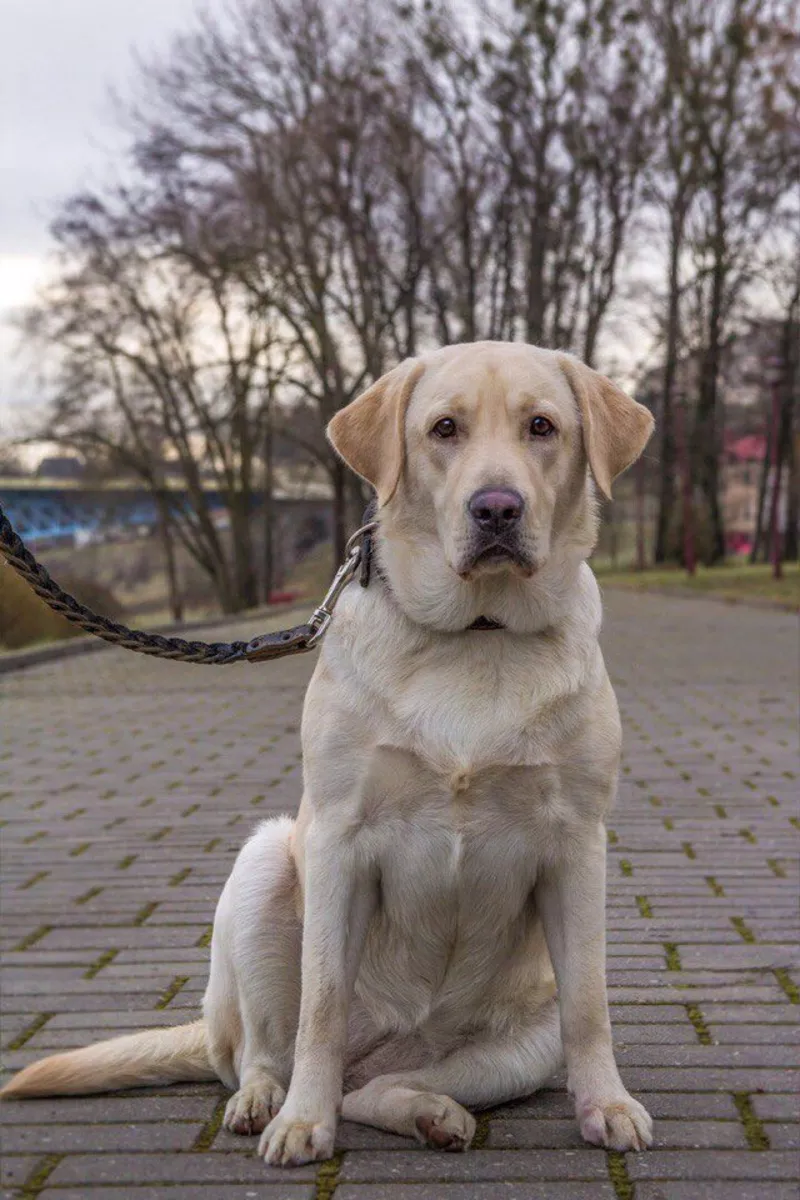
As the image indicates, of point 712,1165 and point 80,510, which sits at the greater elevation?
point 712,1165

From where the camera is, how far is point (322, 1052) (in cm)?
338

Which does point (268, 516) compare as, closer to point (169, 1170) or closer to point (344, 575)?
point (344, 575)

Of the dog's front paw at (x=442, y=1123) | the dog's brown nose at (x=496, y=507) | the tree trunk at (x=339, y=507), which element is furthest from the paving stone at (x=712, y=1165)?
the tree trunk at (x=339, y=507)

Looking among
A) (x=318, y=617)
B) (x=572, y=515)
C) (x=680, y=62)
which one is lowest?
(x=318, y=617)

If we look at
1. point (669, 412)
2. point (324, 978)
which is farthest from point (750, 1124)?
point (669, 412)

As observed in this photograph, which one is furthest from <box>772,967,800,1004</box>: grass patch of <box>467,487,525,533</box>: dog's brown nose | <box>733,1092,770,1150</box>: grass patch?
<box>467,487,525,533</box>: dog's brown nose

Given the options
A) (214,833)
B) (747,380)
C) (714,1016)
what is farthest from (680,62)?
(714,1016)

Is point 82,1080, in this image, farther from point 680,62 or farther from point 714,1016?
point 680,62

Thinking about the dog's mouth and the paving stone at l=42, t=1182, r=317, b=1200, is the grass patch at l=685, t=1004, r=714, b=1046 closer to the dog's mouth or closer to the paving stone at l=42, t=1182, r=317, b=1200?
the paving stone at l=42, t=1182, r=317, b=1200

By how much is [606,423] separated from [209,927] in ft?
8.87

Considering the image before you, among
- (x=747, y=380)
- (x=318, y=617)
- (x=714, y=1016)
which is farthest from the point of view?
(x=747, y=380)

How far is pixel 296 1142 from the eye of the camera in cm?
329

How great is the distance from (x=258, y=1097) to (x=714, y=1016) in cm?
147

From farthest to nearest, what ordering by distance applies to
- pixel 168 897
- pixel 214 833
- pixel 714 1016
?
pixel 214 833, pixel 168 897, pixel 714 1016
